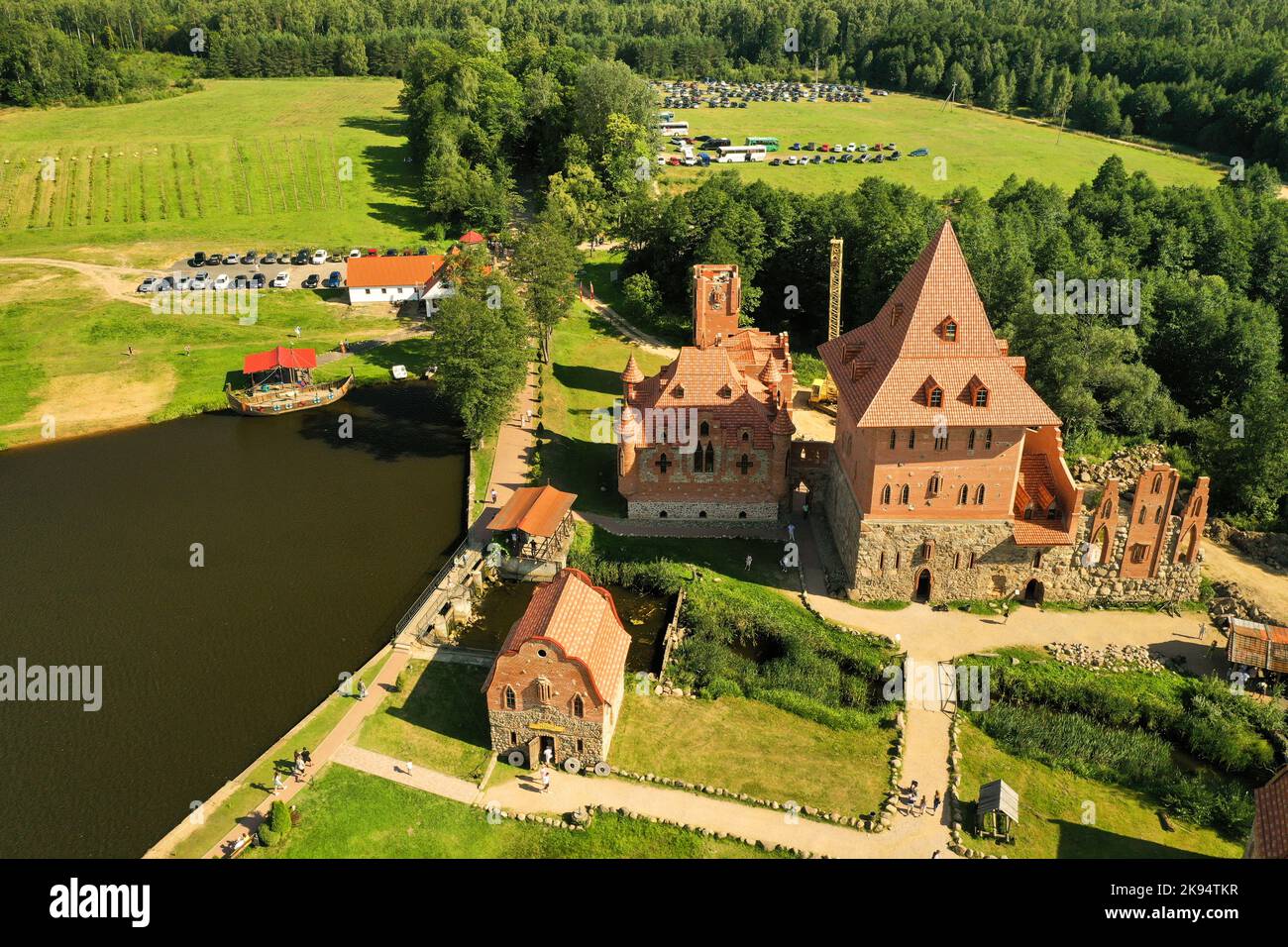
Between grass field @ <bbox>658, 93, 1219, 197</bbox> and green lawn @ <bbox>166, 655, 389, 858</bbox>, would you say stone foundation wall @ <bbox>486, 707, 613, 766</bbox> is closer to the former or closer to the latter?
green lawn @ <bbox>166, 655, 389, 858</bbox>

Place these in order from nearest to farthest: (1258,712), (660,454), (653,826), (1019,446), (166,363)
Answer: (653,826), (1258,712), (1019,446), (660,454), (166,363)

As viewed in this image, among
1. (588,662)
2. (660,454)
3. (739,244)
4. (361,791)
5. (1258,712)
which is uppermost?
(739,244)

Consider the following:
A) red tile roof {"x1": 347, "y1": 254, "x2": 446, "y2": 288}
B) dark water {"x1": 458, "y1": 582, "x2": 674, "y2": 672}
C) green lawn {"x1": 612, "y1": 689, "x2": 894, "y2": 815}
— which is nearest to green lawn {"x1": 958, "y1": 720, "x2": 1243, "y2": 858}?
green lawn {"x1": 612, "y1": 689, "x2": 894, "y2": 815}

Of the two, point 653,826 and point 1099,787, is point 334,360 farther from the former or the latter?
point 1099,787

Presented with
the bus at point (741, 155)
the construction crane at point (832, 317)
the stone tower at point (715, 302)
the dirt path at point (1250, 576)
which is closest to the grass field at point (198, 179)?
the bus at point (741, 155)

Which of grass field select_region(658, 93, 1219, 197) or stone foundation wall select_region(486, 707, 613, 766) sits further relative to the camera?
grass field select_region(658, 93, 1219, 197)

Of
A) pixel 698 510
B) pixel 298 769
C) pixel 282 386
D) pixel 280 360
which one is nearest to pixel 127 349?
pixel 280 360

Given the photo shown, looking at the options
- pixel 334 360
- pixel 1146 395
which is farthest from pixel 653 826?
pixel 334 360
